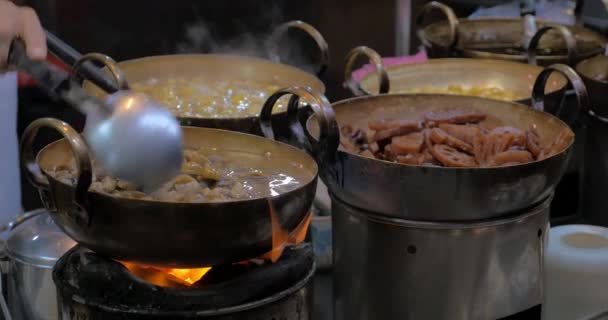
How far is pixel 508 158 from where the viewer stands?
198cm

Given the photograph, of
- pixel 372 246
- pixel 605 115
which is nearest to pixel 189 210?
pixel 372 246

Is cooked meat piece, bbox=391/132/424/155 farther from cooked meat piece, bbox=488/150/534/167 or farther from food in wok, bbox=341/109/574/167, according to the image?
cooked meat piece, bbox=488/150/534/167

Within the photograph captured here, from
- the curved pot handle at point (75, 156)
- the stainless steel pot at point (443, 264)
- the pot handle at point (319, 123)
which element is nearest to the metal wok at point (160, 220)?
the curved pot handle at point (75, 156)

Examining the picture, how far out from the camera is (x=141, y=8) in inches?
158

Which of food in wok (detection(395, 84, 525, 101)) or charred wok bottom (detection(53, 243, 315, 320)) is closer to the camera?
charred wok bottom (detection(53, 243, 315, 320))

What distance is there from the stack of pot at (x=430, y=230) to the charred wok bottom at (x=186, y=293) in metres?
0.32

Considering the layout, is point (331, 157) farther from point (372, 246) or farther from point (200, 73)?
point (200, 73)

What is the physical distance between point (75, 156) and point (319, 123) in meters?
0.56

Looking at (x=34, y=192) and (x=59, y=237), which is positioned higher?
(x=59, y=237)

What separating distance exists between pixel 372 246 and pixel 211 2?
2.56m

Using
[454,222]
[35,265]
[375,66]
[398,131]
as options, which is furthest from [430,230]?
[35,265]

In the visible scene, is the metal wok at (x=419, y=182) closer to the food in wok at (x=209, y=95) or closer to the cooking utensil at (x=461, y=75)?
the food in wok at (x=209, y=95)

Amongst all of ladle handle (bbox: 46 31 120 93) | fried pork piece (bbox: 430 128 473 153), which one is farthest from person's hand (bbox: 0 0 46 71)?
fried pork piece (bbox: 430 128 473 153)

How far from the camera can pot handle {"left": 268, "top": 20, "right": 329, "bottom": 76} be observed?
8.96 ft
